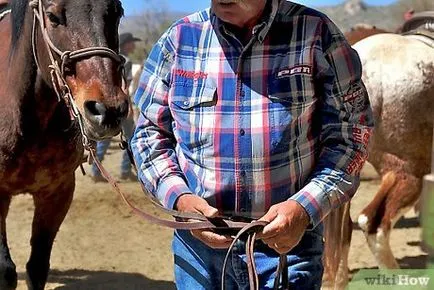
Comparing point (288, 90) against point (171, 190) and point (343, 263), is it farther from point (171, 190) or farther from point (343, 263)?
point (343, 263)

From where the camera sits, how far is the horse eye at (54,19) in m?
2.90

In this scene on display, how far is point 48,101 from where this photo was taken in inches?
140

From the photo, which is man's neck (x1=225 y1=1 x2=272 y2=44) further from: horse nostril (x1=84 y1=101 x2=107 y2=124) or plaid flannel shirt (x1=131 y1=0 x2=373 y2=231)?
horse nostril (x1=84 y1=101 x2=107 y2=124)

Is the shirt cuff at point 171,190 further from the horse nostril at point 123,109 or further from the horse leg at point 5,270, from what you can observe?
the horse leg at point 5,270

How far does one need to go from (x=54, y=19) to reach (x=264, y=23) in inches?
49.9

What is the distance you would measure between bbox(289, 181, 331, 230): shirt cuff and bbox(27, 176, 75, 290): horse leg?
7.64ft

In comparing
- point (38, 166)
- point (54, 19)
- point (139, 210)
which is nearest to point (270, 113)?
point (139, 210)

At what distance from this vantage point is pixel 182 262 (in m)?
2.14

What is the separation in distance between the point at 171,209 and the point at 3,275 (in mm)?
2077

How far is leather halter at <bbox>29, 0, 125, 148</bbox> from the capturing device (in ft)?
8.79

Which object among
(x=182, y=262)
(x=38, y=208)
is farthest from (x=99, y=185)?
(x=182, y=262)

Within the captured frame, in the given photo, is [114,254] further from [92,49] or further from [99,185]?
[92,49]

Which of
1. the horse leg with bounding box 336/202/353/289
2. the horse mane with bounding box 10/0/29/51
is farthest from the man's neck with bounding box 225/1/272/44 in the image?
the horse leg with bounding box 336/202/353/289

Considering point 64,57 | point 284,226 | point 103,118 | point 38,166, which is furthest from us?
point 38,166
